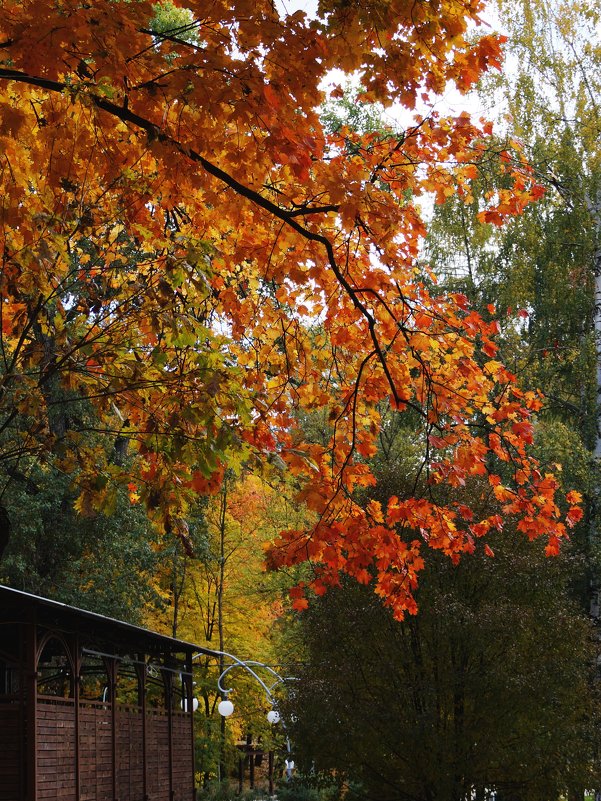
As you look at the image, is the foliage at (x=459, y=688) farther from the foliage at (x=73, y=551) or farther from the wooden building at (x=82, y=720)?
the foliage at (x=73, y=551)

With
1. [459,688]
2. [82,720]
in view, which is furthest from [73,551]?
[459,688]

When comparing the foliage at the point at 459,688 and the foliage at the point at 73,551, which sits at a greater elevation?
the foliage at the point at 73,551

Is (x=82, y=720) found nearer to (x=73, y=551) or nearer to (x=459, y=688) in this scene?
(x=459, y=688)

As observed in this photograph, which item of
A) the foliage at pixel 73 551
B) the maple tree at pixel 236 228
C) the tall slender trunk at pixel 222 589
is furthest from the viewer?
Answer: the tall slender trunk at pixel 222 589

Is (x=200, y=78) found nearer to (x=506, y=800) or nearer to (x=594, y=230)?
(x=506, y=800)

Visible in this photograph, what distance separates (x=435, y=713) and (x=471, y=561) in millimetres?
2275

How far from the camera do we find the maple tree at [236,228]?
544 centimetres

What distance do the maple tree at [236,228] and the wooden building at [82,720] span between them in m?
6.30

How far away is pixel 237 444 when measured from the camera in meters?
5.88

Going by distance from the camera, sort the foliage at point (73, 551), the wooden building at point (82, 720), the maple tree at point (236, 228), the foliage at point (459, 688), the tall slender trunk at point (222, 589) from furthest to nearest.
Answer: the tall slender trunk at point (222, 589) < the foliage at point (73, 551) < the foliage at point (459, 688) < the wooden building at point (82, 720) < the maple tree at point (236, 228)

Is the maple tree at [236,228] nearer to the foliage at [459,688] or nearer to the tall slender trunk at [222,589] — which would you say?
the foliage at [459,688]

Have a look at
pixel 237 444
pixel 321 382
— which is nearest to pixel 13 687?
pixel 321 382

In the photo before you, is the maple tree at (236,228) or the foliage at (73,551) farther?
the foliage at (73,551)

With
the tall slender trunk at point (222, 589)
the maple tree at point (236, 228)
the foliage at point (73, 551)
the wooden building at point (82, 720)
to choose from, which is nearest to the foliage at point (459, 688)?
the wooden building at point (82, 720)
